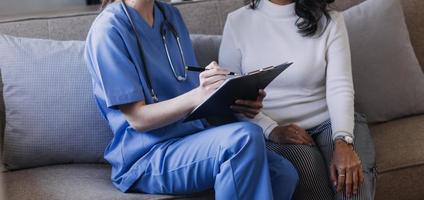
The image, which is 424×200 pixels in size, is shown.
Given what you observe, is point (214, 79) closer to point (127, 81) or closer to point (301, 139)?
point (127, 81)

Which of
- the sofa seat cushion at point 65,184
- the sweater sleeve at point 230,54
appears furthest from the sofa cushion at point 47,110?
the sweater sleeve at point 230,54

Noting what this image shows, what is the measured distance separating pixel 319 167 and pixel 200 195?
337 millimetres

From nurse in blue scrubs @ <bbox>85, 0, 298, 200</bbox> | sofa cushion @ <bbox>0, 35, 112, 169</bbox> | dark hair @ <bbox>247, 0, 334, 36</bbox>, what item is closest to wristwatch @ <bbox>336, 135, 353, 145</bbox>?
nurse in blue scrubs @ <bbox>85, 0, 298, 200</bbox>

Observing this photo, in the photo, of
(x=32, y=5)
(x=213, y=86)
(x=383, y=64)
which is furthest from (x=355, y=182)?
(x=32, y=5)

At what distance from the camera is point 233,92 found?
1.58 m

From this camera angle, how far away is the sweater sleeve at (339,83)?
183cm

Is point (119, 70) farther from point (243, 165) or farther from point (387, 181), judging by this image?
point (387, 181)

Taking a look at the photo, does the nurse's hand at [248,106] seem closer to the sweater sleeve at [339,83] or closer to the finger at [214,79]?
the finger at [214,79]

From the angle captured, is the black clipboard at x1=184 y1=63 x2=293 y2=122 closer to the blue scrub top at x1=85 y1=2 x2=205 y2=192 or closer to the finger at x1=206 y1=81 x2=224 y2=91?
the finger at x1=206 y1=81 x2=224 y2=91

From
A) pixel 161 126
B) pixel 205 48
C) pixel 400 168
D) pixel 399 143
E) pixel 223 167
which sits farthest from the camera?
pixel 205 48

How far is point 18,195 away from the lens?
170cm

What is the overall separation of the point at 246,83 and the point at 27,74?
2.43 ft

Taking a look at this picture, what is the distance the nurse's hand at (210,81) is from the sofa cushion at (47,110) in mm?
499

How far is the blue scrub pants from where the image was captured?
153 centimetres
